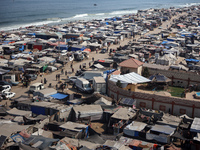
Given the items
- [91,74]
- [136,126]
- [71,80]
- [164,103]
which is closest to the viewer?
[136,126]

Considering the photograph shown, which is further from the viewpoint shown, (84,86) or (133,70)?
(133,70)

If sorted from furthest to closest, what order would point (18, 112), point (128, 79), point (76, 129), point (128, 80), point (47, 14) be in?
point (47, 14) → point (128, 79) → point (128, 80) → point (18, 112) → point (76, 129)

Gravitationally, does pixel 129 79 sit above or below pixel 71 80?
above

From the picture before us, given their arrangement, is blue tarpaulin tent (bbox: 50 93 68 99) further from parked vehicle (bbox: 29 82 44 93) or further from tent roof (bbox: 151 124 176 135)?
tent roof (bbox: 151 124 176 135)

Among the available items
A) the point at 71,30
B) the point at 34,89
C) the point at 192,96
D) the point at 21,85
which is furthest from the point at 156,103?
the point at 71,30

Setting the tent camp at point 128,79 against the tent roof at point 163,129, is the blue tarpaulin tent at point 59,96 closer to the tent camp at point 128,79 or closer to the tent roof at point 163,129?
the tent camp at point 128,79

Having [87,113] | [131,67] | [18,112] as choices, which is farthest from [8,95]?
[131,67]

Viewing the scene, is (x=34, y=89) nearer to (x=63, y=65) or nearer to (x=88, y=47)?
(x=63, y=65)

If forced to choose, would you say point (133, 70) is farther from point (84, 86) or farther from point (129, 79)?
point (84, 86)
